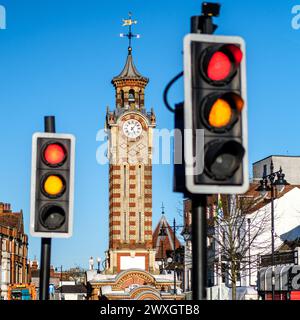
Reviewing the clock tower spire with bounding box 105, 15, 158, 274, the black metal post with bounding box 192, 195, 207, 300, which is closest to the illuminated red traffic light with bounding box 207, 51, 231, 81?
the black metal post with bounding box 192, 195, 207, 300

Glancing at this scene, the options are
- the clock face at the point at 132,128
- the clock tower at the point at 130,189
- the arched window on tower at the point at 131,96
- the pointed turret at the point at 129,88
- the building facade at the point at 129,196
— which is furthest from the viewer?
the arched window on tower at the point at 131,96

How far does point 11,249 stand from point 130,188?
16.1 m

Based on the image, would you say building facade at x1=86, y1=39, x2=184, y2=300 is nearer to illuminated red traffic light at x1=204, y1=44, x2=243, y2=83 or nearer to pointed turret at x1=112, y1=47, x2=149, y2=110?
pointed turret at x1=112, y1=47, x2=149, y2=110

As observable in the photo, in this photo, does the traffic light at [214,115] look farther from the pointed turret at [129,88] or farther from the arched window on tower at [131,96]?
the arched window on tower at [131,96]

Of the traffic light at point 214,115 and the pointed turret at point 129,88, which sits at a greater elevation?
the pointed turret at point 129,88

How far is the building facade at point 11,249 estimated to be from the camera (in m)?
85.4

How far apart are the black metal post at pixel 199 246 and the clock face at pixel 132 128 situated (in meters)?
93.6

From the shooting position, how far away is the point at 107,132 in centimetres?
10231

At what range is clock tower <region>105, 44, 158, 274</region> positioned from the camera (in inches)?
3883

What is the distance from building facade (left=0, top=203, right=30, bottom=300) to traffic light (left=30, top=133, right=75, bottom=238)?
73363 mm

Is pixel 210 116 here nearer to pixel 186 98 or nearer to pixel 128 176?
pixel 186 98

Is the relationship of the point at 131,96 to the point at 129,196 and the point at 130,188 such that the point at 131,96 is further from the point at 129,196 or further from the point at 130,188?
the point at 129,196

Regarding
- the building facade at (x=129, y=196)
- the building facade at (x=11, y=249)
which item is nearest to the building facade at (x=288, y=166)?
the building facade at (x=129, y=196)
